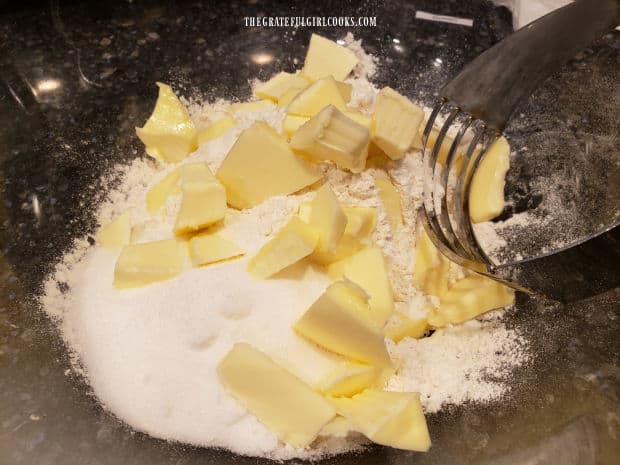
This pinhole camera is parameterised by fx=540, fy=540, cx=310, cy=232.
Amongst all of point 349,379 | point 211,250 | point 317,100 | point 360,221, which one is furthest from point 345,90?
point 349,379

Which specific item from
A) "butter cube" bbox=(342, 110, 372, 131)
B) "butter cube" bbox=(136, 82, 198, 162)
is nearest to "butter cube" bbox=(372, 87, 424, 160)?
"butter cube" bbox=(342, 110, 372, 131)

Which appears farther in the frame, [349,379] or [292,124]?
[292,124]

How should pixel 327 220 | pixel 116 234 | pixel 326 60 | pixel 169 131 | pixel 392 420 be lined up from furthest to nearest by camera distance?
pixel 326 60, pixel 169 131, pixel 116 234, pixel 327 220, pixel 392 420

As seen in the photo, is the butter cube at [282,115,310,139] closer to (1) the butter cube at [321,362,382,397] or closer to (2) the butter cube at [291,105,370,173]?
(2) the butter cube at [291,105,370,173]

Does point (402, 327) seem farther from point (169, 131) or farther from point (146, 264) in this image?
point (169, 131)

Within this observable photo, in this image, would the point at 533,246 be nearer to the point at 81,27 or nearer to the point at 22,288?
the point at 22,288
